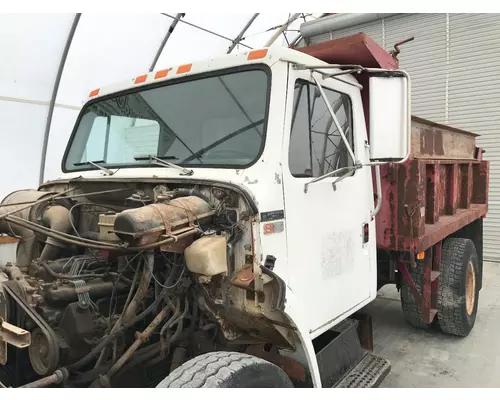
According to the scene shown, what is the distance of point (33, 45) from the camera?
655cm

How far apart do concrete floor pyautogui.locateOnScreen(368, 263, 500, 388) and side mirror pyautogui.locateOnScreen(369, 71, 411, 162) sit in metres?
2.33

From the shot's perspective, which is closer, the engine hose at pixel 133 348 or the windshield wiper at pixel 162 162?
the engine hose at pixel 133 348

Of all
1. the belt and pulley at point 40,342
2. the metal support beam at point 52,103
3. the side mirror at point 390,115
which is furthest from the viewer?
the metal support beam at point 52,103

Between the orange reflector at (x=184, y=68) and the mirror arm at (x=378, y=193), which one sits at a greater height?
the orange reflector at (x=184, y=68)

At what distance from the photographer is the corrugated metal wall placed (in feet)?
28.0

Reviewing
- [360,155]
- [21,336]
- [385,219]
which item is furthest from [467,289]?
[21,336]

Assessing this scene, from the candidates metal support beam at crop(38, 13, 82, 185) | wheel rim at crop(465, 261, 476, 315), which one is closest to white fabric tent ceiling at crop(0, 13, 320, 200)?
metal support beam at crop(38, 13, 82, 185)

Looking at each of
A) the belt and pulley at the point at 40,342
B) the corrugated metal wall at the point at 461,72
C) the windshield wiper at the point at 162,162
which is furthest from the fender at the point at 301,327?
the corrugated metal wall at the point at 461,72

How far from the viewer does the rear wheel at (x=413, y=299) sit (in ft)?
14.2

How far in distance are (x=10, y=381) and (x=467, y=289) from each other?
4392mm

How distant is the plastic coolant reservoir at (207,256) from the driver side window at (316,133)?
0.66 metres

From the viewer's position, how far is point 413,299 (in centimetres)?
448

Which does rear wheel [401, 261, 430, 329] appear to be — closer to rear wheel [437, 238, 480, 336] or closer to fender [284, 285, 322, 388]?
rear wheel [437, 238, 480, 336]

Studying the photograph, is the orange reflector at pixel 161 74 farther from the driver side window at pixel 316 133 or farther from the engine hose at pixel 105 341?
the engine hose at pixel 105 341
